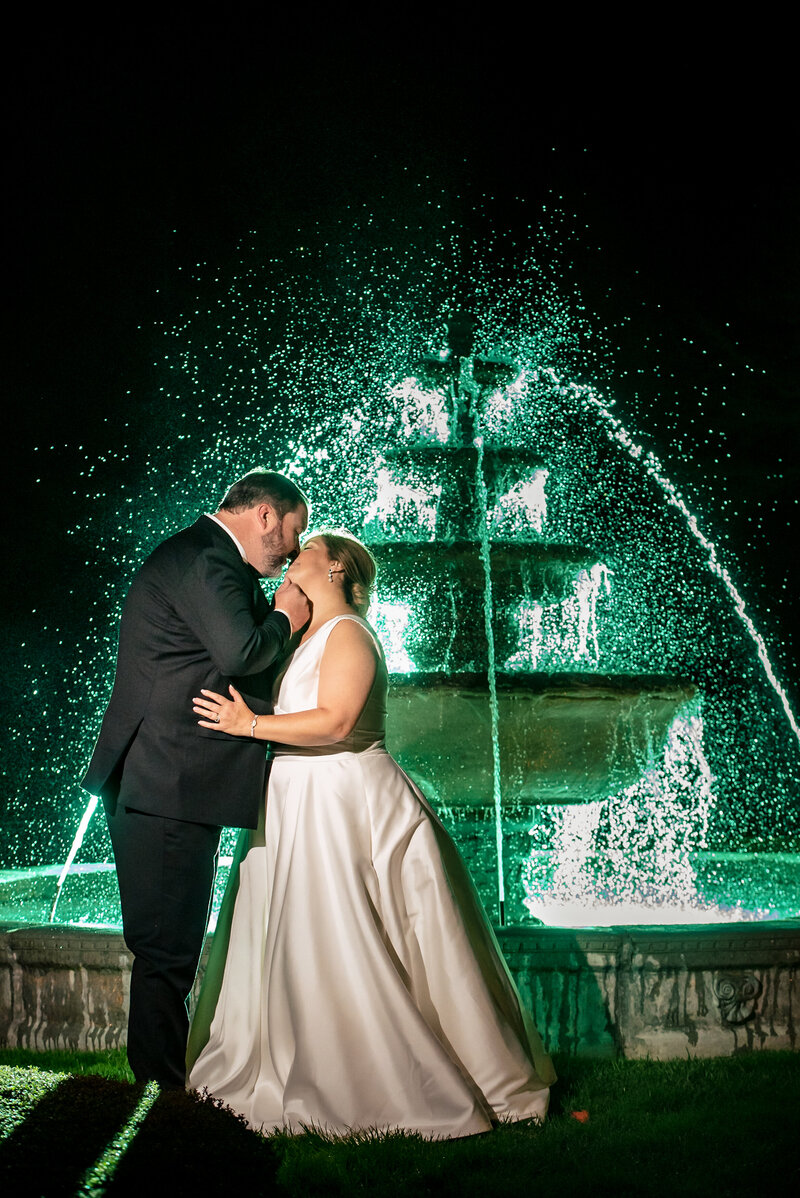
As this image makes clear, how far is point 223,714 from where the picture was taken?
374 centimetres

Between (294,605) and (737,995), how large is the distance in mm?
2534

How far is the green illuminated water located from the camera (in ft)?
29.1

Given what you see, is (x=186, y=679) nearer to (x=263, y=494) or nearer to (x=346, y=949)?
(x=263, y=494)

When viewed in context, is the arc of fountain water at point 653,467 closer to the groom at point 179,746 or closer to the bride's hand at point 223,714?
the groom at point 179,746

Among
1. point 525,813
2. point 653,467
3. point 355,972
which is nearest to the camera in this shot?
point 355,972

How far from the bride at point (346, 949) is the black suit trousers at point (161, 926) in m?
0.18

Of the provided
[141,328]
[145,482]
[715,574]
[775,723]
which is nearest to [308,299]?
[141,328]

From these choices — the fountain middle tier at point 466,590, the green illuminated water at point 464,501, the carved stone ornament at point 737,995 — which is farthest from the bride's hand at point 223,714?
the green illuminated water at point 464,501

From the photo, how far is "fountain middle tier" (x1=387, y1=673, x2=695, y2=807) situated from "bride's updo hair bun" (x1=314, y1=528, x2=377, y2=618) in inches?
71.4

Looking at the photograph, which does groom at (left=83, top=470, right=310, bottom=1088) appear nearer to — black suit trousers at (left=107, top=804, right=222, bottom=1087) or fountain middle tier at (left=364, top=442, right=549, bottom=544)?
black suit trousers at (left=107, top=804, right=222, bottom=1087)

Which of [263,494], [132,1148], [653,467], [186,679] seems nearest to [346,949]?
[132,1148]

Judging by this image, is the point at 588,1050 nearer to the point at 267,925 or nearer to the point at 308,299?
the point at 267,925

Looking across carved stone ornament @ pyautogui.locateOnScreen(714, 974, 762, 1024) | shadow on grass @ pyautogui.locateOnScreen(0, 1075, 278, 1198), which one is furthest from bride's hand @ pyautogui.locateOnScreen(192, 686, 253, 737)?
carved stone ornament @ pyautogui.locateOnScreen(714, 974, 762, 1024)

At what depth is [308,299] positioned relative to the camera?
20109 millimetres
